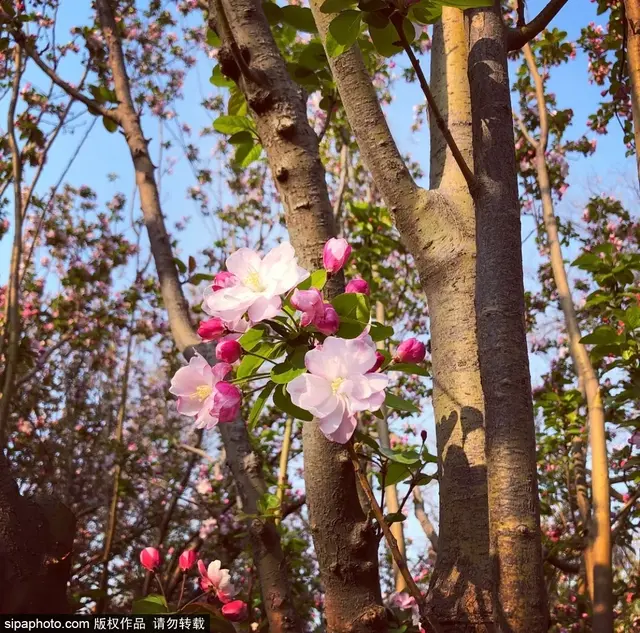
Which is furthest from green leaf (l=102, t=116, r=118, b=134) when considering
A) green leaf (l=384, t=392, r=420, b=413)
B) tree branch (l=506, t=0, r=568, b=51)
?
green leaf (l=384, t=392, r=420, b=413)

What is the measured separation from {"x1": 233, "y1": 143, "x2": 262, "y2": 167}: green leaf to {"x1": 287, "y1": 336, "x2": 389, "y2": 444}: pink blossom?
0.89m

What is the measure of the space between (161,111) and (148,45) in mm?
592

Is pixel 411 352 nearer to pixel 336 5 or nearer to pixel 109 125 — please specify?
pixel 336 5

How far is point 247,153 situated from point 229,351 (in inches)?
32.9

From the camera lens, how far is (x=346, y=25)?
2.65ft

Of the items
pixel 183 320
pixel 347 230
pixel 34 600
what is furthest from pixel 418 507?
pixel 34 600

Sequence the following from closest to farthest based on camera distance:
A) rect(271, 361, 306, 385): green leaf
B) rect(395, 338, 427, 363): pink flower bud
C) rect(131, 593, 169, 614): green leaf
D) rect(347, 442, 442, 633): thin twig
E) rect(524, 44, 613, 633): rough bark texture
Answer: rect(347, 442, 442, 633): thin twig < rect(271, 361, 306, 385): green leaf < rect(395, 338, 427, 363): pink flower bud < rect(131, 593, 169, 614): green leaf < rect(524, 44, 613, 633): rough bark texture

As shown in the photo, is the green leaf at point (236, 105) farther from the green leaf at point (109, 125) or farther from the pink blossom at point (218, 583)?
the green leaf at point (109, 125)

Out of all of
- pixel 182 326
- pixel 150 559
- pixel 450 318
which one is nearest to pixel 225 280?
pixel 450 318

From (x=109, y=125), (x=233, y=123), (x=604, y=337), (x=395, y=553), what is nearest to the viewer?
(x=395, y=553)

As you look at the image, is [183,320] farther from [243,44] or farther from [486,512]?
[486,512]

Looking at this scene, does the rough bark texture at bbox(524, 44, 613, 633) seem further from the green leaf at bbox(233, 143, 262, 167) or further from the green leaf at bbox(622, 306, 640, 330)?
the green leaf at bbox(233, 143, 262, 167)

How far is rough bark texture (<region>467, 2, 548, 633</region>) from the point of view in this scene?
0.62m

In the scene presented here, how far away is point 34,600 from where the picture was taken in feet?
2.88
